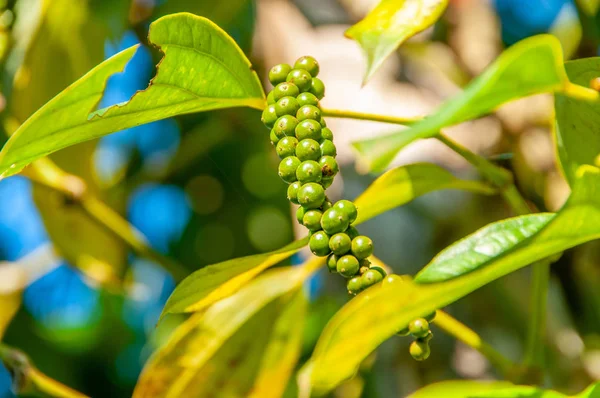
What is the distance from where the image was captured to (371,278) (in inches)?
17.4

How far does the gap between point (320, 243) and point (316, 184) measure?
0.13ft

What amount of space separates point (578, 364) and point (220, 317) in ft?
1.74

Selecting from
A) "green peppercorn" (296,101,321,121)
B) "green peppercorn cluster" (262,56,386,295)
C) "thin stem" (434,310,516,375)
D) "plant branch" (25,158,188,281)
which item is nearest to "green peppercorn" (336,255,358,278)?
"green peppercorn cluster" (262,56,386,295)

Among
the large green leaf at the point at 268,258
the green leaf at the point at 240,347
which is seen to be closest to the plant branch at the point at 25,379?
the green leaf at the point at 240,347

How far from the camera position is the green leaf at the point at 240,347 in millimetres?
708

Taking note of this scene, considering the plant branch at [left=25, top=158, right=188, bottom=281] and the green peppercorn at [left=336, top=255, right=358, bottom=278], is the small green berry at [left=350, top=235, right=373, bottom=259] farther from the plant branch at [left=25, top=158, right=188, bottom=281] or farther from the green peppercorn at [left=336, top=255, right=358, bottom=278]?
the plant branch at [left=25, top=158, right=188, bottom=281]

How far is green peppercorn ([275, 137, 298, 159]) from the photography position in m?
0.47

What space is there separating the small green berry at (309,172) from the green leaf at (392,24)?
0.34ft

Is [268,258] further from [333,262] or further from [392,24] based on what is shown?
[392,24]

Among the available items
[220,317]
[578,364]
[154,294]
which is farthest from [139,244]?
[578,364]

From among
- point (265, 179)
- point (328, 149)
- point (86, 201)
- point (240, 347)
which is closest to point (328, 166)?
point (328, 149)

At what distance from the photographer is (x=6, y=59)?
87cm

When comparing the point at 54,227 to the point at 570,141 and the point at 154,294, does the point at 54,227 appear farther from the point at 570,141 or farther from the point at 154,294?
the point at 570,141

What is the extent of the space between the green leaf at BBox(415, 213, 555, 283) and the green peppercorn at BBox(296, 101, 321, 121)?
154 millimetres
